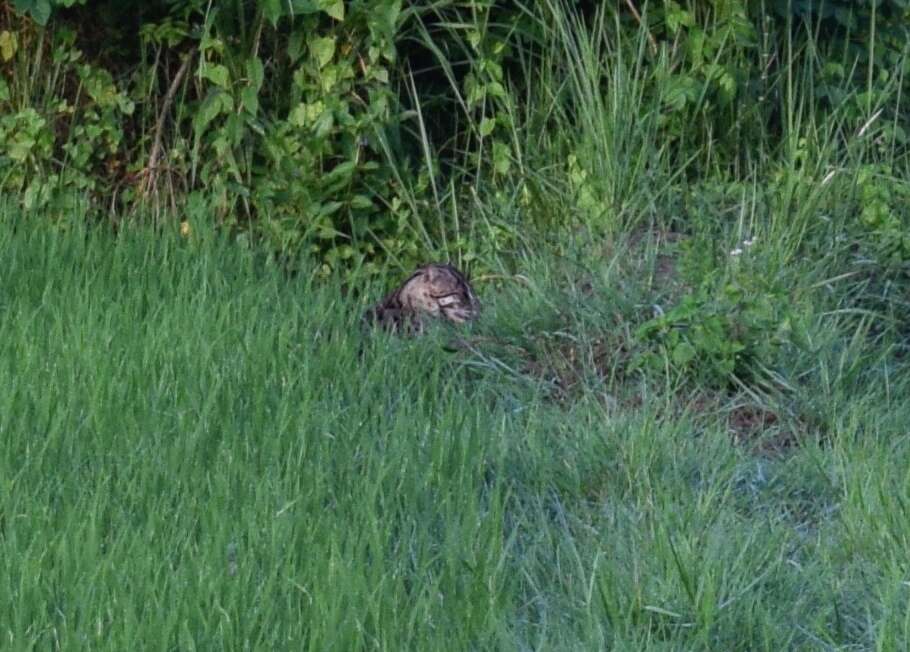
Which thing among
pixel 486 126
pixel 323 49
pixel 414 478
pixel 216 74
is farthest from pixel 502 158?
pixel 414 478

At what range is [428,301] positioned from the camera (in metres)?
4.58

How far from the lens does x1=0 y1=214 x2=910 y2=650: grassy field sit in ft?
8.85

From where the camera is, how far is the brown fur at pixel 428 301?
178 inches

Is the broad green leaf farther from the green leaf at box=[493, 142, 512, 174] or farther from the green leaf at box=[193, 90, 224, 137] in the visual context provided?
the green leaf at box=[493, 142, 512, 174]

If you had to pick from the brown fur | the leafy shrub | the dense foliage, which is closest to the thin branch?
the dense foliage

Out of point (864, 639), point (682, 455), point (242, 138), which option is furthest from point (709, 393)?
point (242, 138)

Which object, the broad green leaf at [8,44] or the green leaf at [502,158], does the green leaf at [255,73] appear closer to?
the green leaf at [502,158]

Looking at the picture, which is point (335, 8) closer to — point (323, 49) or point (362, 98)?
point (323, 49)

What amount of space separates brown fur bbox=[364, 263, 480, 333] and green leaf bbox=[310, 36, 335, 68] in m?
0.92

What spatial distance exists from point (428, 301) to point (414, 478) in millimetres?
1369

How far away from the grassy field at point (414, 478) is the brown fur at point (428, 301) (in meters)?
0.09

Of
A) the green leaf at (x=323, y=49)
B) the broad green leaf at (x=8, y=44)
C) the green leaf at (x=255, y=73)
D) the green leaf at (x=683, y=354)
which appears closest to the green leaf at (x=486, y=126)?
the green leaf at (x=323, y=49)

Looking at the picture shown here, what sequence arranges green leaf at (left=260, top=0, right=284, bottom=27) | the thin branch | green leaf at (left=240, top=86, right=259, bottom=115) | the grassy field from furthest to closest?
the thin branch, green leaf at (left=240, top=86, right=259, bottom=115), green leaf at (left=260, top=0, right=284, bottom=27), the grassy field

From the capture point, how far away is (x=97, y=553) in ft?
9.17
